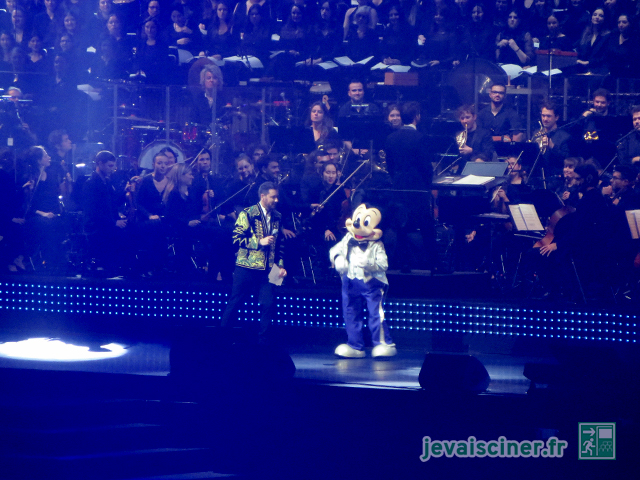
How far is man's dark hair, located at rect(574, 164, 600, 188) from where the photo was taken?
26.0 feet

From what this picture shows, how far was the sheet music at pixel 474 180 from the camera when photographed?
7.72 m

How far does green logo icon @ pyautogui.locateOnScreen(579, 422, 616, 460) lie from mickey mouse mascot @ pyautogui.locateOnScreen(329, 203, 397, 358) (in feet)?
6.38

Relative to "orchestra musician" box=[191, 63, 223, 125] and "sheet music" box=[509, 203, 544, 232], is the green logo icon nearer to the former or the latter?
"sheet music" box=[509, 203, 544, 232]

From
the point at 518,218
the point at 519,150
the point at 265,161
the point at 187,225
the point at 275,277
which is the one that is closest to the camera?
the point at 275,277

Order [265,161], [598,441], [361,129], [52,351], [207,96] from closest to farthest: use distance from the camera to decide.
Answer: [598,441] < [52,351] < [361,129] < [265,161] < [207,96]

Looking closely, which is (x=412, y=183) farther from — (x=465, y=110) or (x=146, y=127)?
(x=146, y=127)

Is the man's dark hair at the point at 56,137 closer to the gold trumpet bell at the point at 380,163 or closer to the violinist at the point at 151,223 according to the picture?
the violinist at the point at 151,223

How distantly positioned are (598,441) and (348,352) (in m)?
2.28

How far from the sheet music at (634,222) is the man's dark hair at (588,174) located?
0.47m

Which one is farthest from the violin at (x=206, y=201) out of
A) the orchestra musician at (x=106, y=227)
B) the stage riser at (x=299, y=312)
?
the stage riser at (x=299, y=312)

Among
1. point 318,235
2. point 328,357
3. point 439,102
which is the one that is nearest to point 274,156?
point 318,235

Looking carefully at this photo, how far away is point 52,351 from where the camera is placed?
7.11m

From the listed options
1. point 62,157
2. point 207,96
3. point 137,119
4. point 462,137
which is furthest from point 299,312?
point 137,119

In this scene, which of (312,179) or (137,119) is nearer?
(312,179)
